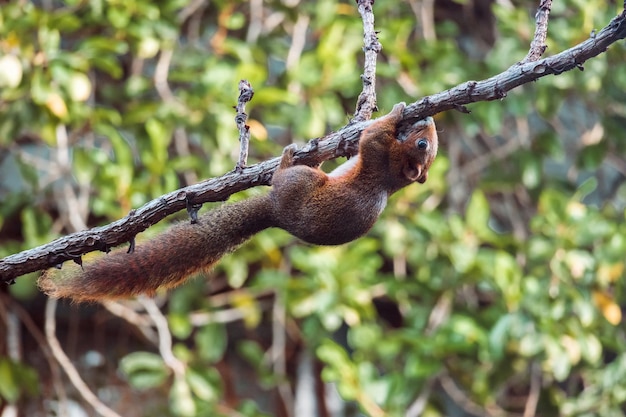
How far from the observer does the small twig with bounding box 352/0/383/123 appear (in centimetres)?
→ 164

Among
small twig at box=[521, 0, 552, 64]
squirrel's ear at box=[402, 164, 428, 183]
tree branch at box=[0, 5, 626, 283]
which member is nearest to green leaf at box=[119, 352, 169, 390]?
squirrel's ear at box=[402, 164, 428, 183]

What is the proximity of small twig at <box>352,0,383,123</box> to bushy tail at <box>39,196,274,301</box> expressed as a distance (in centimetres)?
27

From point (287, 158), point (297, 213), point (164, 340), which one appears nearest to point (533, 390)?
point (164, 340)

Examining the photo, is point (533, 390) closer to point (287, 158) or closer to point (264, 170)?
point (287, 158)

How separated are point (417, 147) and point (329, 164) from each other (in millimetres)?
1175

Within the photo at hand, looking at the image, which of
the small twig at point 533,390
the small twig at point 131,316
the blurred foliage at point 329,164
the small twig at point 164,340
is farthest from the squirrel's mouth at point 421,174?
the small twig at point 533,390

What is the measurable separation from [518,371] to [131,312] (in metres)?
1.38

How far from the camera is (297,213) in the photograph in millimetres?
1772

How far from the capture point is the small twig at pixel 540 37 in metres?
1.40

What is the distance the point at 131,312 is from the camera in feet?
10.0

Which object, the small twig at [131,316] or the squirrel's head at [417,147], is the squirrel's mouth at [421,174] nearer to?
the squirrel's head at [417,147]

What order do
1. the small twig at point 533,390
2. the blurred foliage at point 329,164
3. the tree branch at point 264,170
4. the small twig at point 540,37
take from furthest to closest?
the small twig at point 533,390 → the blurred foliage at point 329,164 → the small twig at point 540,37 → the tree branch at point 264,170

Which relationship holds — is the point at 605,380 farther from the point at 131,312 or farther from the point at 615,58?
the point at 131,312

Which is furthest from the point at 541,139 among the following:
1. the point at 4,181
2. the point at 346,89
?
the point at 4,181
